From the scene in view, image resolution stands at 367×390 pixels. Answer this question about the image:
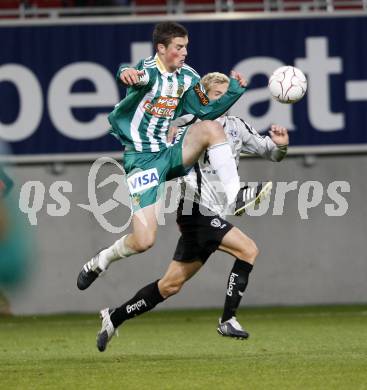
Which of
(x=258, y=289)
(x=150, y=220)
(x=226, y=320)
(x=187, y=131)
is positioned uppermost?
(x=187, y=131)

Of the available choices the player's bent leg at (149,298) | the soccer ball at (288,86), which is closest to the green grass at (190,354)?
the player's bent leg at (149,298)

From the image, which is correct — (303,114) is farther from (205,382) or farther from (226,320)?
(205,382)

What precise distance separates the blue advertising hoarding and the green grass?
89.7 inches

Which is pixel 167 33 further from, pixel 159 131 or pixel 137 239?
pixel 137 239

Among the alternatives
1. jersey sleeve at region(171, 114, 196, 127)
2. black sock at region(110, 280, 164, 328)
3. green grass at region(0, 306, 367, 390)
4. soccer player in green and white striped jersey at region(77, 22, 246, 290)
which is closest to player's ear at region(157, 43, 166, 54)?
soccer player in green and white striped jersey at region(77, 22, 246, 290)

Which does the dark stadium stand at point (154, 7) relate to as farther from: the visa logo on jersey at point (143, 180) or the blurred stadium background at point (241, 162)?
the visa logo on jersey at point (143, 180)

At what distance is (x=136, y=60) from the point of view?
45.7 feet

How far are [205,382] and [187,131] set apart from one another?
2089 millimetres

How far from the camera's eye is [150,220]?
327 inches

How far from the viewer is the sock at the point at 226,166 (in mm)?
8273

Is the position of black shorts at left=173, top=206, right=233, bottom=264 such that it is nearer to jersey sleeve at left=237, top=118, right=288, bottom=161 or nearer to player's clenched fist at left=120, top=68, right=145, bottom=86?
jersey sleeve at left=237, top=118, right=288, bottom=161

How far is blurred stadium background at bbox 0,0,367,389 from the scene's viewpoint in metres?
13.9

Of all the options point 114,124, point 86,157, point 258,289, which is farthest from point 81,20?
point 114,124

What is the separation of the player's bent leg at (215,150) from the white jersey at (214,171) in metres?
0.49
